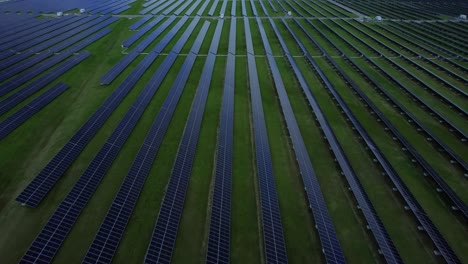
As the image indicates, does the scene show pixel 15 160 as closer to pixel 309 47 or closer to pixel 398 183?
pixel 398 183

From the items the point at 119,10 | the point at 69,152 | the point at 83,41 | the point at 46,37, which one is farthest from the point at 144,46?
the point at 119,10

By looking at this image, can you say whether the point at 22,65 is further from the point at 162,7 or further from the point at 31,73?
the point at 162,7

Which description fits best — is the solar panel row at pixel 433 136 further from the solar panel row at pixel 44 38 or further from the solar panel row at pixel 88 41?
the solar panel row at pixel 44 38

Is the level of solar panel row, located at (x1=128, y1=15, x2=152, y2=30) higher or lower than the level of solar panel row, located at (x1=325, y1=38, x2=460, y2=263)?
higher

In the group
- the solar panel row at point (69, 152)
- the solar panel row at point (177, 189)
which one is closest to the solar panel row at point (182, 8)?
the solar panel row at point (69, 152)

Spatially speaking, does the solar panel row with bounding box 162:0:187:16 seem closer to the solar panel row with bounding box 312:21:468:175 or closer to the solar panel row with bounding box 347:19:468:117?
the solar panel row with bounding box 347:19:468:117

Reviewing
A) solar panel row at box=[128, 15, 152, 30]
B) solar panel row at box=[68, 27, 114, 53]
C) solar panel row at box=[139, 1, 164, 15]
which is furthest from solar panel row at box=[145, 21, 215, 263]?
solar panel row at box=[139, 1, 164, 15]

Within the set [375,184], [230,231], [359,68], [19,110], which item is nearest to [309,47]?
[359,68]
